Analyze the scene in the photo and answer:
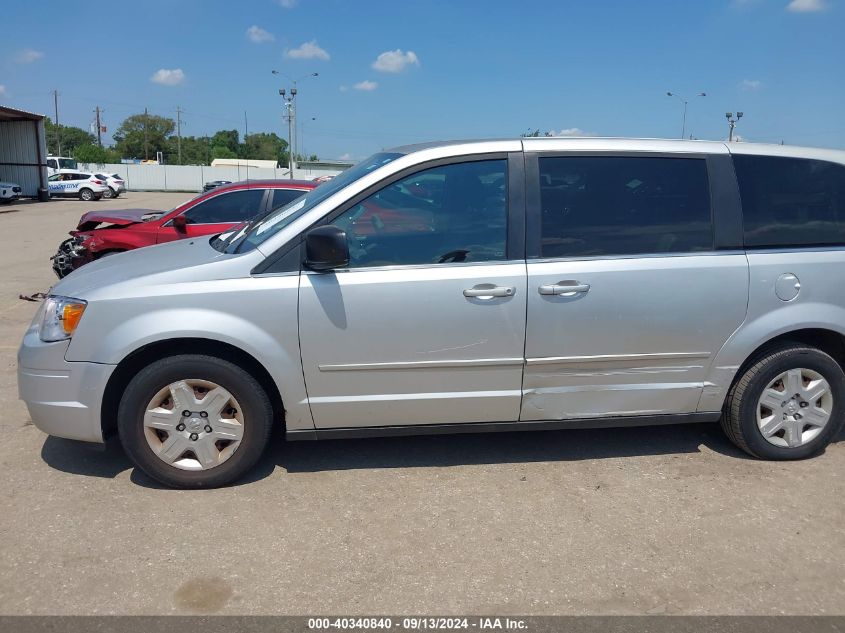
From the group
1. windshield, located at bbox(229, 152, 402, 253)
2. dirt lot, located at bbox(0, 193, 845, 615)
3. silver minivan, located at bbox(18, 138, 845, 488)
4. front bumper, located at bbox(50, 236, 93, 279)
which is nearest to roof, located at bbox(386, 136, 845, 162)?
silver minivan, located at bbox(18, 138, 845, 488)

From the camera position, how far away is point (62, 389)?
3.60 m

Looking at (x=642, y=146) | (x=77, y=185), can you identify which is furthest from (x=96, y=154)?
(x=642, y=146)

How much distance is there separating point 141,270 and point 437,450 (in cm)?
206

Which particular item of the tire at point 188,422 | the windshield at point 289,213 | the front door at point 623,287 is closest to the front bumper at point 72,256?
the windshield at point 289,213

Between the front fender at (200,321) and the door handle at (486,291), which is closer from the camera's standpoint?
the front fender at (200,321)

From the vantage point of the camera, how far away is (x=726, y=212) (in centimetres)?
394

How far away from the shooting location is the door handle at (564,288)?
368cm

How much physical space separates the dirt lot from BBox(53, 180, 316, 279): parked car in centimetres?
412

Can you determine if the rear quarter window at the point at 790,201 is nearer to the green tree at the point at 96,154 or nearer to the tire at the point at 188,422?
the tire at the point at 188,422

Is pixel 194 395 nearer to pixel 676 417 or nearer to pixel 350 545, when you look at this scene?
pixel 350 545

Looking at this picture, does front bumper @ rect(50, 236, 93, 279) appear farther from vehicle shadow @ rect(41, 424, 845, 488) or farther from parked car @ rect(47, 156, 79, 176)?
parked car @ rect(47, 156, 79, 176)

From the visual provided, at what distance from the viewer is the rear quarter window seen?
3.98m

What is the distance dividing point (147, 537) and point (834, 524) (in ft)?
11.3

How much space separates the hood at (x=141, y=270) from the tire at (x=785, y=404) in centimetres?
311
